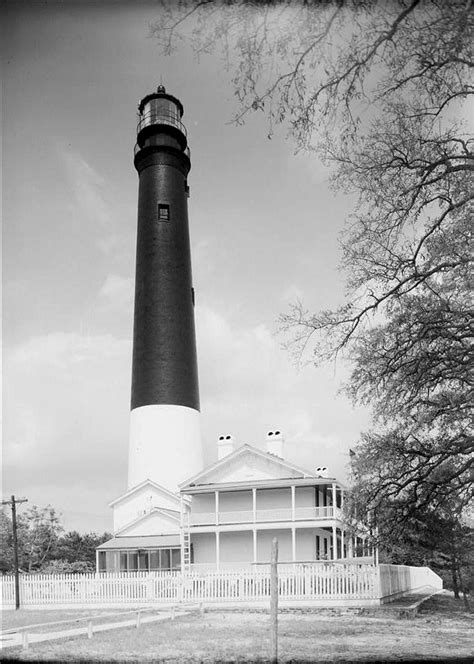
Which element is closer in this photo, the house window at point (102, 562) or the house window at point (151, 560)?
the house window at point (151, 560)

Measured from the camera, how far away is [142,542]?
19828 millimetres

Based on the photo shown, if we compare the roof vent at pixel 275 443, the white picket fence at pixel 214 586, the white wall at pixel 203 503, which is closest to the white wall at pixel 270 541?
the white wall at pixel 203 503

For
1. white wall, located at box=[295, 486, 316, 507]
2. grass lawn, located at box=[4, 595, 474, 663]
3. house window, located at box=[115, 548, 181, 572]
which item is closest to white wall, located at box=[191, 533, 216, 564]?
house window, located at box=[115, 548, 181, 572]

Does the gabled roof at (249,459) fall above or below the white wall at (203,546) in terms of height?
above

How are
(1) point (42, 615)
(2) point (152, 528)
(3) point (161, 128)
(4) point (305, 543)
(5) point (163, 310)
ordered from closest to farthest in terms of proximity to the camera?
(1) point (42, 615) < (5) point (163, 310) < (4) point (305, 543) < (3) point (161, 128) < (2) point (152, 528)

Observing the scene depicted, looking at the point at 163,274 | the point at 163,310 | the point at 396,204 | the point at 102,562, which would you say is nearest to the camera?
the point at 396,204

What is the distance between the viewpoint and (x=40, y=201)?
892cm

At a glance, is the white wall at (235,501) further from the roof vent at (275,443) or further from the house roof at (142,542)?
the house roof at (142,542)

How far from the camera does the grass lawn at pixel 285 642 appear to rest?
7.38 m

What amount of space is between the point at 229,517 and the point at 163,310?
5802 mm

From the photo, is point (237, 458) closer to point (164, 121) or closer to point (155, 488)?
point (155, 488)

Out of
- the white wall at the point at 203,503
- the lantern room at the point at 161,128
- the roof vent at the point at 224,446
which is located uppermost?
the lantern room at the point at 161,128

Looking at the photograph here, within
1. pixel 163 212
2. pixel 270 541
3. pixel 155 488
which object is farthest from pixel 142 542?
pixel 163 212

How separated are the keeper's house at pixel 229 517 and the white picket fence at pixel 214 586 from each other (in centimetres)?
154
